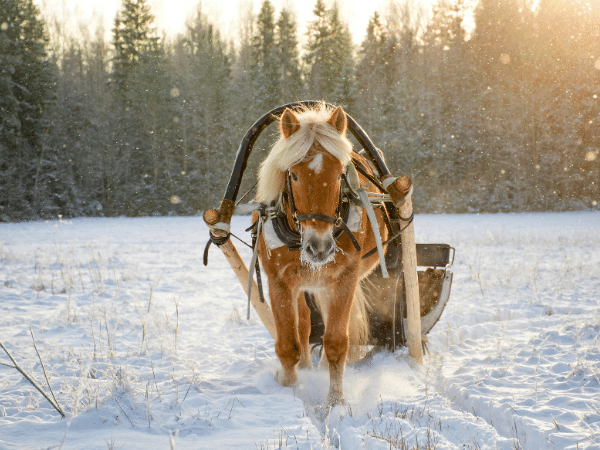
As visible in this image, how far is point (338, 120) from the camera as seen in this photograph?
106 inches

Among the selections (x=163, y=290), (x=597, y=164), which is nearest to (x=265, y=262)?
(x=163, y=290)

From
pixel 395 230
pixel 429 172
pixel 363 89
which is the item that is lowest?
pixel 395 230

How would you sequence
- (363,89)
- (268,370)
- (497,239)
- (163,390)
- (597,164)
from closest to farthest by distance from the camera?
(163,390) → (268,370) → (497,239) → (597,164) → (363,89)

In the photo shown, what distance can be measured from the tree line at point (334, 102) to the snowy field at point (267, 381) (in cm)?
2433

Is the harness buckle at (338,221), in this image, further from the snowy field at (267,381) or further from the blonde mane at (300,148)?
the snowy field at (267,381)

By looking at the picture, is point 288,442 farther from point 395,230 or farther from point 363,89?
point 363,89

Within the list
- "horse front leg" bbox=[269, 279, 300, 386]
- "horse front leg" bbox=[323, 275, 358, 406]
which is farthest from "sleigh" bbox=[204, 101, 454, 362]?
"horse front leg" bbox=[323, 275, 358, 406]

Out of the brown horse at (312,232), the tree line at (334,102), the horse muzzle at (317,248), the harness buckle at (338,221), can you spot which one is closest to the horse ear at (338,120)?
the brown horse at (312,232)

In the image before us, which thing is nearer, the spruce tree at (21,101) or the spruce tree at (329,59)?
the spruce tree at (21,101)

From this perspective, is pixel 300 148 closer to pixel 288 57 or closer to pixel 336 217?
pixel 336 217

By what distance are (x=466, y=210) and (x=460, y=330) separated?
26382 millimetres

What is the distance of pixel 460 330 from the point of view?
14.6ft

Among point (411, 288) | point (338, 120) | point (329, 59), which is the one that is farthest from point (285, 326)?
point (329, 59)

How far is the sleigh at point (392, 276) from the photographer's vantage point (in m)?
3.11
